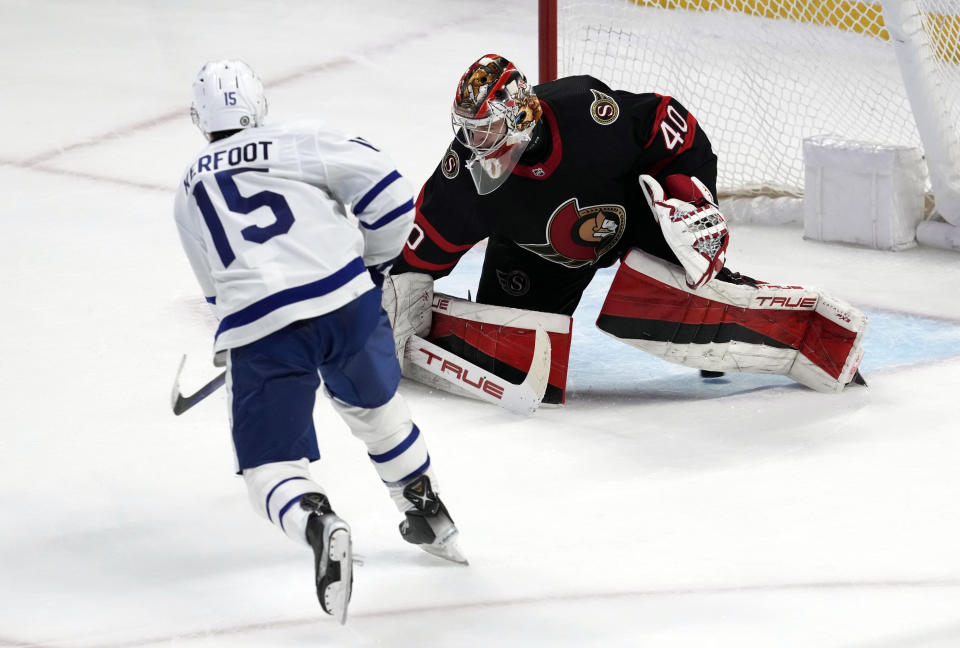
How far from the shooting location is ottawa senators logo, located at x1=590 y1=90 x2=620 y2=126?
3.02 meters

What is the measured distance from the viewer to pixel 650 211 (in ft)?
10.3

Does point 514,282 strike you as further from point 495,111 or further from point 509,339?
point 495,111

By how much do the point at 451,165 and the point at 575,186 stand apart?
11.4 inches

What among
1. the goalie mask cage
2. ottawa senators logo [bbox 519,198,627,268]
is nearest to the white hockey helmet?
ottawa senators logo [bbox 519,198,627,268]

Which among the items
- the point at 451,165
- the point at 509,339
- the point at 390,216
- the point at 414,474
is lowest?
the point at 509,339

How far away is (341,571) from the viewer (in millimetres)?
1963

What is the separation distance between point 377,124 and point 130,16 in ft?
7.18

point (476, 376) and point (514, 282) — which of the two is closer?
point (476, 376)

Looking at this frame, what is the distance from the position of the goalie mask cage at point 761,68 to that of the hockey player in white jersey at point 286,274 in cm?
243

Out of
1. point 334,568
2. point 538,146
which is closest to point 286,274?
point 334,568

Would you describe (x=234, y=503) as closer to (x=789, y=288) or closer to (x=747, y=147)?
(x=789, y=288)

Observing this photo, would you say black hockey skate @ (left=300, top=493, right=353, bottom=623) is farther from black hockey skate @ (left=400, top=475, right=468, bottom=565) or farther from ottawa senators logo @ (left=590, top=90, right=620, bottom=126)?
ottawa senators logo @ (left=590, top=90, right=620, bottom=126)

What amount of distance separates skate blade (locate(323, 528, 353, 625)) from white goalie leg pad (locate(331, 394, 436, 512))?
31 cm

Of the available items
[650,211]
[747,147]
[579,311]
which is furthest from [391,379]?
[747,147]
